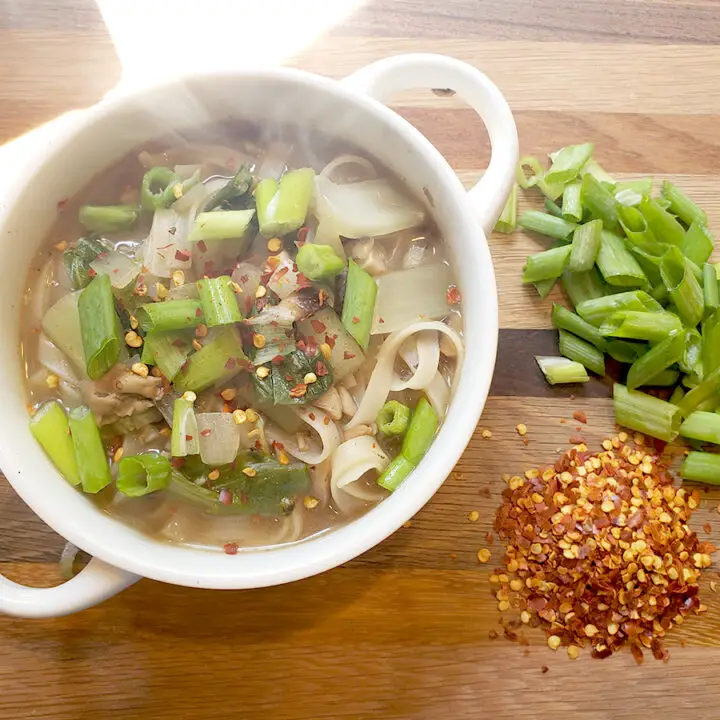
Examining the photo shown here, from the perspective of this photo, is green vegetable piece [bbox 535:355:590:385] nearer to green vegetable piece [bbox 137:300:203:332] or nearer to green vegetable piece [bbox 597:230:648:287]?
green vegetable piece [bbox 597:230:648:287]

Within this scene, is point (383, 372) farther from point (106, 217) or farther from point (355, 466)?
point (106, 217)

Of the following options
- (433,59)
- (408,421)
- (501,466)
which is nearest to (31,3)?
(433,59)

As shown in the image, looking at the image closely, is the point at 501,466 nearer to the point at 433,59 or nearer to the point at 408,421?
the point at 408,421

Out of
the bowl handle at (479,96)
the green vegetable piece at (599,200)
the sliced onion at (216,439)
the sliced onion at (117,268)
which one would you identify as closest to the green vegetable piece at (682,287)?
the green vegetable piece at (599,200)

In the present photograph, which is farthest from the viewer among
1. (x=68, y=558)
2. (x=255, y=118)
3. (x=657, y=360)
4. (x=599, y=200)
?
(x=599, y=200)

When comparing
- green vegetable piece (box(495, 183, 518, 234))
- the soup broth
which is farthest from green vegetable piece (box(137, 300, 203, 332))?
green vegetable piece (box(495, 183, 518, 234))

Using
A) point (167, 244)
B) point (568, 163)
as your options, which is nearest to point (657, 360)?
point (568, 163)

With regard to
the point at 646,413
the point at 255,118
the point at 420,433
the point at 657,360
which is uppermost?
the point at 255,118
